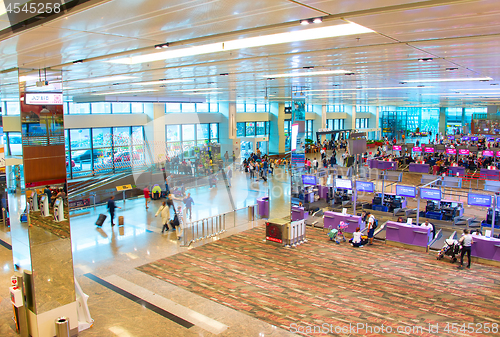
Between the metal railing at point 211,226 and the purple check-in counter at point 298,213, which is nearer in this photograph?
the metal railing at point 211,226

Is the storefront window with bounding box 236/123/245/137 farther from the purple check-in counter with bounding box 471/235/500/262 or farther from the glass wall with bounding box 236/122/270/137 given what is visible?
the purple check-in counter with bounding box 471/235/500/262

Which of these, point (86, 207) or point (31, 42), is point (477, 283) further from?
point (86, 207)

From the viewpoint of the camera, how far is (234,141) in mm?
29328

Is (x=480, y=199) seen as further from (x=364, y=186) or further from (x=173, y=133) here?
(x=173, y=133)

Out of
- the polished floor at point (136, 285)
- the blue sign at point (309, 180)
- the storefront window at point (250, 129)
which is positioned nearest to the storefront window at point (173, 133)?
the storefront window at point (250, 129)

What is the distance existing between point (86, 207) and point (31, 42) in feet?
43.9

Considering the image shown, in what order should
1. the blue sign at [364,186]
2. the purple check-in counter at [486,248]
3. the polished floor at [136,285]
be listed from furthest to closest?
1. the blue sign at [364,186]
2. the purple check-in counter at [486,248]
3. the polished floor at [136,285]

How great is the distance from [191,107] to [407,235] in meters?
21.0

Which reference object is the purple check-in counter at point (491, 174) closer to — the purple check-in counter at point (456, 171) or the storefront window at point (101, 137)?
the purple check-in counter at point (456, 171)

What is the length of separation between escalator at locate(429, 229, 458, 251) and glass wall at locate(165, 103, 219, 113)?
19694 mm

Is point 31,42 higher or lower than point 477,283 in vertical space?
higher

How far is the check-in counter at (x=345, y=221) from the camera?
12.6 meters

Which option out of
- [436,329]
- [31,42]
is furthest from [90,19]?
[436,329]

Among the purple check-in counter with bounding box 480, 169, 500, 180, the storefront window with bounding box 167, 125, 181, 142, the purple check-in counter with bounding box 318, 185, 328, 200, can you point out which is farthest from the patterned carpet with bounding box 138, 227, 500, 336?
the storefront window with bounding box 167, 125, 181, 142
